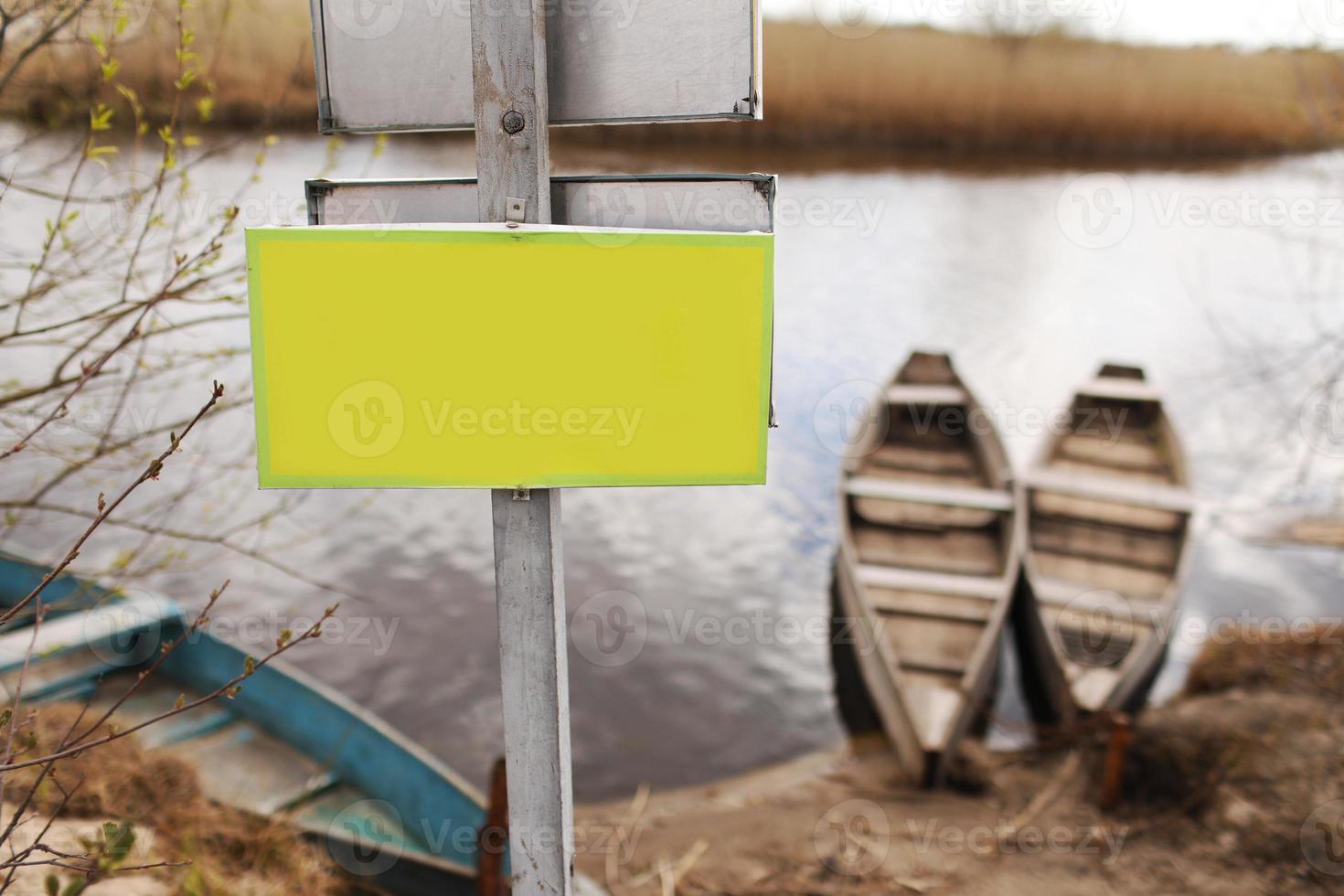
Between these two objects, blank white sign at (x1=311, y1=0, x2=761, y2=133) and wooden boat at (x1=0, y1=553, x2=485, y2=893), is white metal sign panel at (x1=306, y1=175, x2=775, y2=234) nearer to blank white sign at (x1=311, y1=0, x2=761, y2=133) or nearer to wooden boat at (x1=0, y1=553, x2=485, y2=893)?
blank white sign at (x1=311, y1=0, x2=761, y2=133)

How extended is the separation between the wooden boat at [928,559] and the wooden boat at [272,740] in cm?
326

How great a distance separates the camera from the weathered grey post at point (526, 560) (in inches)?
66.6

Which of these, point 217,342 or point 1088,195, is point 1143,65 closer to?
point 1088,195

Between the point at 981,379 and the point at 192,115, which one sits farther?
the point at 981,379

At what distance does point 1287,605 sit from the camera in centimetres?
940

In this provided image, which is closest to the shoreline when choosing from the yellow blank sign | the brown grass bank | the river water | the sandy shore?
the brown grass bank

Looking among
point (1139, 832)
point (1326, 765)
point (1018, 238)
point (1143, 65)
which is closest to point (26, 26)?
point (1139, 832)

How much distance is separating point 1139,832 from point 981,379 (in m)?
9.71

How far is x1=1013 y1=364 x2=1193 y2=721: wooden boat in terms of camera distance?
712 centimetres

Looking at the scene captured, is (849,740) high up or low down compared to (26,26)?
down

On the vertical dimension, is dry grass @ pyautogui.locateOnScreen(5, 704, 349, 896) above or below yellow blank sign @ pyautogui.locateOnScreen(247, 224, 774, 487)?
below

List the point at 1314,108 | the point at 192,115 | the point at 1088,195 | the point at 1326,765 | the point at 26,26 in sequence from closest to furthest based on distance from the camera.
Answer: the point at 26,26 < the point at 1326,765 < the point at 1314,108 < the point at 192,115 < the point at 1088,195

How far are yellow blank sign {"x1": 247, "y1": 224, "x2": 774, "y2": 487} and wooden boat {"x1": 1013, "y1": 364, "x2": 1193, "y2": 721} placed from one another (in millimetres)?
6178

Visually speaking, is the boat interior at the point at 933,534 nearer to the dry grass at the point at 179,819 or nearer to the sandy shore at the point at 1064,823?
the sandy shore at the point at 1064,823
